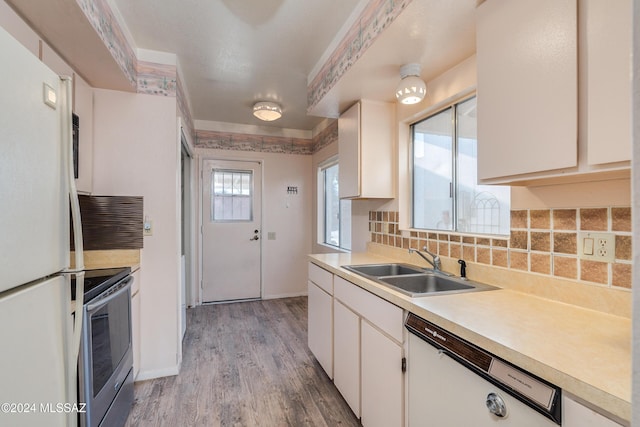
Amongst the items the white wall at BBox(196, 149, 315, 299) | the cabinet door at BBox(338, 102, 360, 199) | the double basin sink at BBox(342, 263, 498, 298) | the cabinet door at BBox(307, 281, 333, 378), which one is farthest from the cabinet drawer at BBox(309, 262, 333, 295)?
the white wall at BBox(196, 149, 315, 299)

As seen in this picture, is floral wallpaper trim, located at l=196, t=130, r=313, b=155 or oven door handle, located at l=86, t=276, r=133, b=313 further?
floral wallpaper trim, located at l=196, t=130, r=313, b=155

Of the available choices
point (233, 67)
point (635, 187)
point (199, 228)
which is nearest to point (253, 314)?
point (199, 228)

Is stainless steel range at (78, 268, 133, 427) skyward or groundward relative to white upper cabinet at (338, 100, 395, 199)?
groundward

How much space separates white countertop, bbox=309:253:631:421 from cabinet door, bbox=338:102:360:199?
1176 mm

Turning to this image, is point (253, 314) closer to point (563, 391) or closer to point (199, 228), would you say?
point (199, 228)

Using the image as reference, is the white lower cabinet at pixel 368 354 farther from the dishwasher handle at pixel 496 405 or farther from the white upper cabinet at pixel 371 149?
the white upper cabinet at pixel 371 149

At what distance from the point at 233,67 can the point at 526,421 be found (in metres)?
2.80

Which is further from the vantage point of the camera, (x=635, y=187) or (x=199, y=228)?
(x=199, y=228)

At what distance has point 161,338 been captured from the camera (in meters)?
2.35

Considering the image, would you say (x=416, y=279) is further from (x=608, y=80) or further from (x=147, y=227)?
(x=147, y=227)

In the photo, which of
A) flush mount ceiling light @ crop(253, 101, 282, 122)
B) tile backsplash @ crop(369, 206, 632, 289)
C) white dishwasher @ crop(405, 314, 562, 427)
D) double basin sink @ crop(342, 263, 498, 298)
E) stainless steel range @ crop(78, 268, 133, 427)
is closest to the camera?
white dishwasher @ crop(405, 314, 562, 427)

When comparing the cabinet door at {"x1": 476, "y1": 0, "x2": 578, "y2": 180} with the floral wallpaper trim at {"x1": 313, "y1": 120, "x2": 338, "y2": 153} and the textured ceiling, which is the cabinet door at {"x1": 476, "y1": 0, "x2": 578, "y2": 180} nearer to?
the textured ceiling

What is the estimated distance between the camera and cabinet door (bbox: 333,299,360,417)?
177 cm

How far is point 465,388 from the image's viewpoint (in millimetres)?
1024
